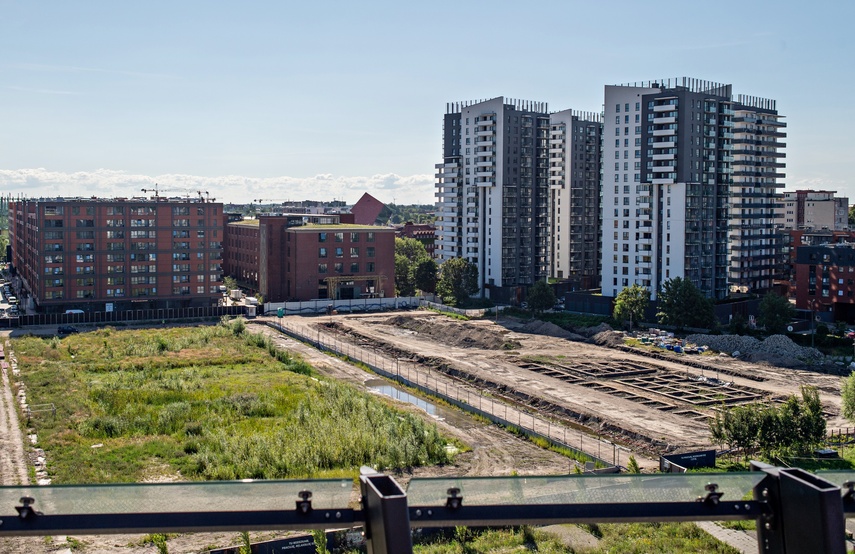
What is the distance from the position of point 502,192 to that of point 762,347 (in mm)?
34685

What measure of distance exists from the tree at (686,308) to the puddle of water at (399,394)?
26.5 meters

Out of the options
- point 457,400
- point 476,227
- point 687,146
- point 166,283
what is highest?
point 687,146

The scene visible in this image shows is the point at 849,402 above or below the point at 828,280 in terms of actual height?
below

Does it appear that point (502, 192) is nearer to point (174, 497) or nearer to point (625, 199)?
point (625, 199)

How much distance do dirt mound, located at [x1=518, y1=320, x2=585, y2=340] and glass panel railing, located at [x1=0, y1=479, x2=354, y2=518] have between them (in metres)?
59.2

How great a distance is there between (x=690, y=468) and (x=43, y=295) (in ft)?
189

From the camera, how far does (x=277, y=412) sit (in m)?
36.0

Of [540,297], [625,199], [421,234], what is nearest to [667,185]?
[625,199]

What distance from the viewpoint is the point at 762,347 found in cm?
5394

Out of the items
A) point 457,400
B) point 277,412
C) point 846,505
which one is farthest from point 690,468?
point 846,505

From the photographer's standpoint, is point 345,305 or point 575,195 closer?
point 345,305

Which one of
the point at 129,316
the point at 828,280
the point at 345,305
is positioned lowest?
the point at 129,316

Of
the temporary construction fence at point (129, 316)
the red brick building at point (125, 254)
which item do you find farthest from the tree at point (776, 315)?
the red brick building at point (125, 254)

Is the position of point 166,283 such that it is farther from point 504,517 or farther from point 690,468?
point 504,517
